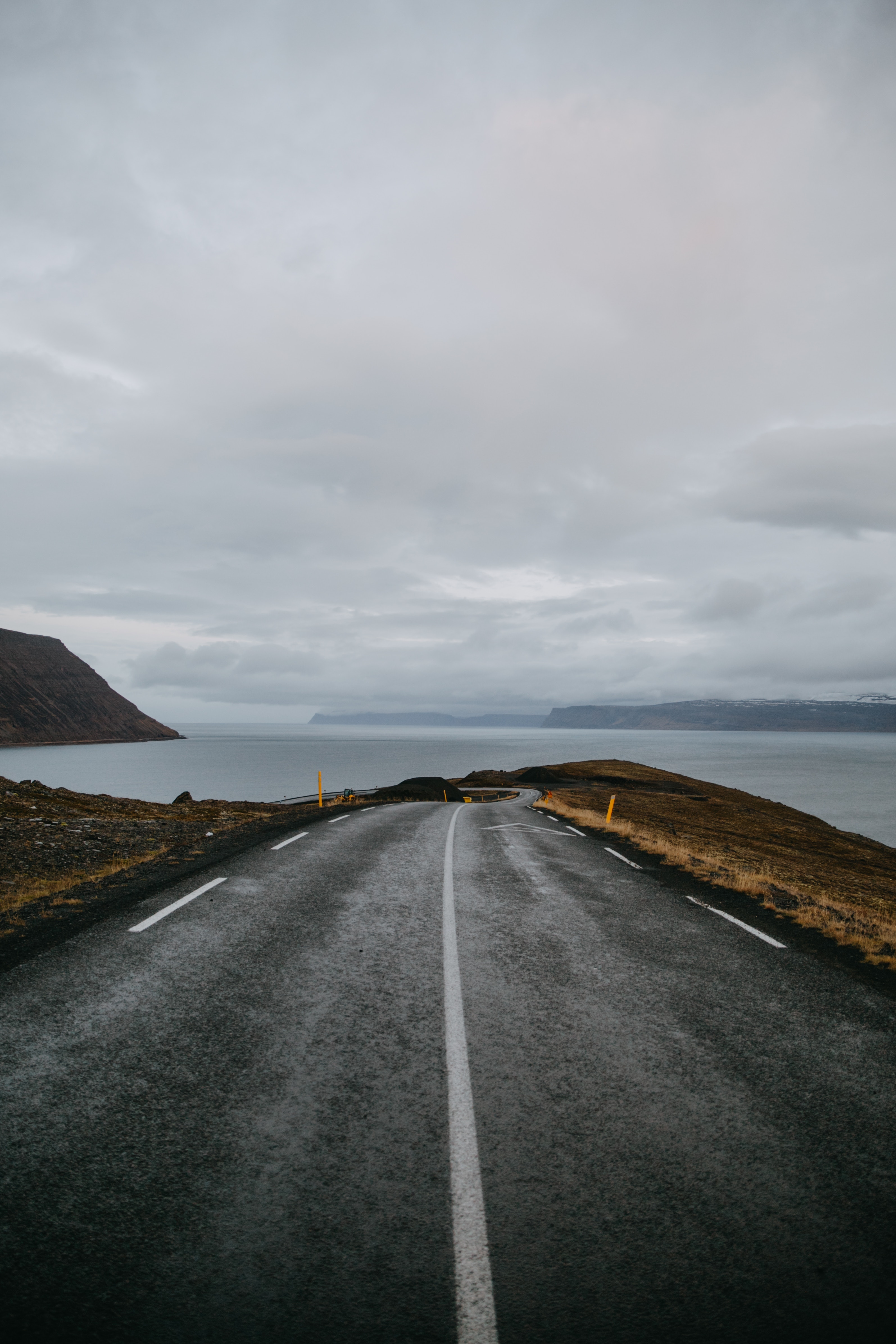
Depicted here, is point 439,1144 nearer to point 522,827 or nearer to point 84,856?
point 84,856

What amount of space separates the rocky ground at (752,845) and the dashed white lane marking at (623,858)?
81cm

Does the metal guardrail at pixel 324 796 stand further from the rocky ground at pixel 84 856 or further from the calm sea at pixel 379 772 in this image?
the rocky ground at pixel 84 856

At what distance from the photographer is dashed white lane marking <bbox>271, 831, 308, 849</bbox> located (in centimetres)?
1287

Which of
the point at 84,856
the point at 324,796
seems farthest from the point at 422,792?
the point at 84,856

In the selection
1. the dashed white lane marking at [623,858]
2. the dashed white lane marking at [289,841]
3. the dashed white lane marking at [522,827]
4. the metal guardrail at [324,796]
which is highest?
the dashed white lane marking at [289,841]

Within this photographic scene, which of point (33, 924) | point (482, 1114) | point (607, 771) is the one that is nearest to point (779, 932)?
point (482, 1114)

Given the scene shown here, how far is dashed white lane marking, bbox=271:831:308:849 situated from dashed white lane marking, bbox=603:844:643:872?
7270 millimetres

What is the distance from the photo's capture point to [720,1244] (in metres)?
2.87

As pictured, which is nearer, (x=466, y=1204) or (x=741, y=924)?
(x=466, y=1204)

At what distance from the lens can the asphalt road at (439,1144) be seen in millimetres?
2521

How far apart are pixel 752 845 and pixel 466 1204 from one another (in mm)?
26163

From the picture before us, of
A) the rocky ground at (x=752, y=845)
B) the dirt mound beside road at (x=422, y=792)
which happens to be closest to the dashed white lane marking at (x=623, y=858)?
the rocky ground at (x=752, y=845)

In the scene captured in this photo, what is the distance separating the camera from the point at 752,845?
83.6ft

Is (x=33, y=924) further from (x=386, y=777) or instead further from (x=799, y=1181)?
(x=386, y=777)
